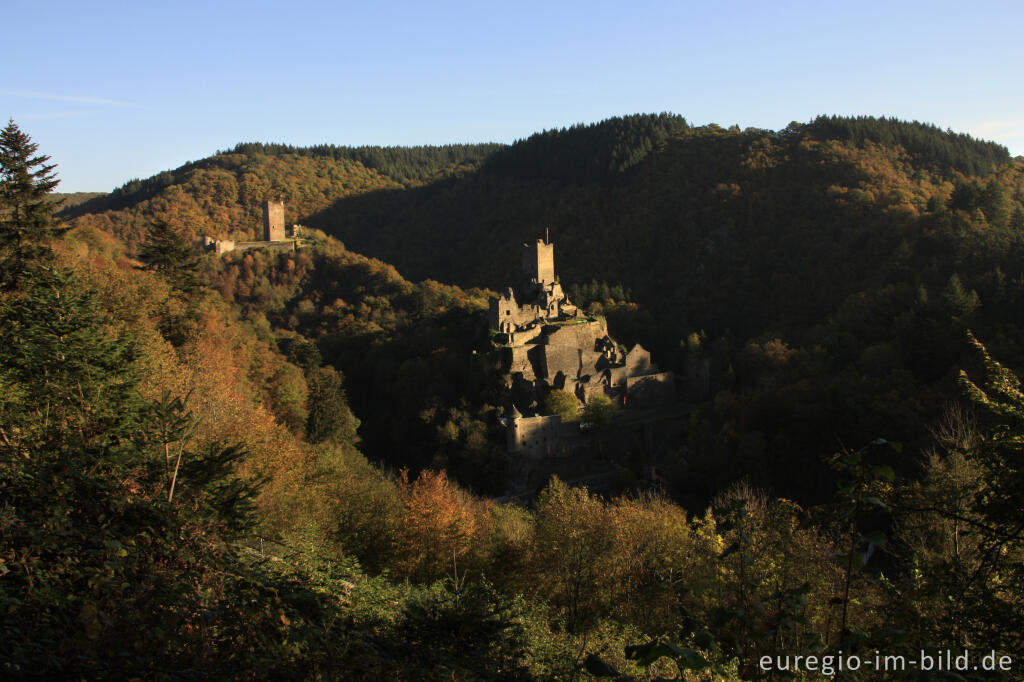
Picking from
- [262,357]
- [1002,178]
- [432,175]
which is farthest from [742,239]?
[432,175]

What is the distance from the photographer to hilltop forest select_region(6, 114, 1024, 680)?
16.8 ft

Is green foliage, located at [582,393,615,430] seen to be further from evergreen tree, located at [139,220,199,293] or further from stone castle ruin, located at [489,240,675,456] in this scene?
evergreen tree, located at [139,220,199,293]

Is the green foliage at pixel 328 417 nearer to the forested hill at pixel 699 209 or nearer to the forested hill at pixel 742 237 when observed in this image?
the forested hill at pixel 742 237

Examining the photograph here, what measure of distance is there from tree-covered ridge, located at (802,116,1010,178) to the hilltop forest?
1.63 feet

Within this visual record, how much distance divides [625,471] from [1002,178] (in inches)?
2027

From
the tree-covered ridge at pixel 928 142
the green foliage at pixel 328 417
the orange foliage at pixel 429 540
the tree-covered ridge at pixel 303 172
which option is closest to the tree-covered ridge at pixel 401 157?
the tree-covered ridge at pixel 303 172

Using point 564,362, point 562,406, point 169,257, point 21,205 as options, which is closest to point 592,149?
point 564,362

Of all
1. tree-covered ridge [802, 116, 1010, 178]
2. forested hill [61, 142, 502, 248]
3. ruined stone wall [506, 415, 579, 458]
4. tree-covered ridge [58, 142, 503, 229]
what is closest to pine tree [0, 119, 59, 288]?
ruined stone wall [506, 415, 579, 458]

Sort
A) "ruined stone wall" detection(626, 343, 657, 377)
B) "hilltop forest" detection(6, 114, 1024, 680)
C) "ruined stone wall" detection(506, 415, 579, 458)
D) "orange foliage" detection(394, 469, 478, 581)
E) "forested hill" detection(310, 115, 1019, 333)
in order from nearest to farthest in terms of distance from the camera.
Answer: "hilltop forest" detection(6, 114, 1024, 680)
"orange foliage" detection(394, 469, 478, 581)
"ruined stone wall" detection(506, 415, 579, 458)
"ruined stone wall" detection(626, 343, 657, 377)
"forested hill" detection(310, 115, 1019, 333)

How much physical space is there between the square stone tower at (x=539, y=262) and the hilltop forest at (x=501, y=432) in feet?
23.1

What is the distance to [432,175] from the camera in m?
125

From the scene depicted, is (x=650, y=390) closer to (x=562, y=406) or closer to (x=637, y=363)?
(x=637, y=363)

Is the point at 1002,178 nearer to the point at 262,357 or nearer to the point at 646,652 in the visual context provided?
the point at 262,357

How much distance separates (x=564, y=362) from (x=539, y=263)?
37.0 ft
